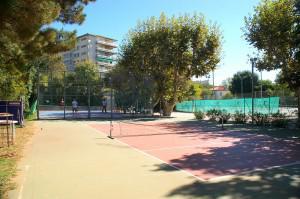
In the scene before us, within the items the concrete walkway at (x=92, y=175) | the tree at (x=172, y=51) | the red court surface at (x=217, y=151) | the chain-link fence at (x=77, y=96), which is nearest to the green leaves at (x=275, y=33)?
the tree at (x=172, y=51)

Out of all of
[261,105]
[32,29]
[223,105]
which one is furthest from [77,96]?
[32,29]

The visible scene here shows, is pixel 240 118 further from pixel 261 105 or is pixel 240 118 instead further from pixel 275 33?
pixel 261 105

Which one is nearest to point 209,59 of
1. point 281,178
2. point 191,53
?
point 191,53

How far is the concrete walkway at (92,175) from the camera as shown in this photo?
311 inches

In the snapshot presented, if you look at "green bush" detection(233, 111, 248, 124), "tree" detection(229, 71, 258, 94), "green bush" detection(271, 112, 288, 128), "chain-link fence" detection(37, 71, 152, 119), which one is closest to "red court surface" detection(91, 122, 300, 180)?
"green bush" detection(271, 112, 288, 128)

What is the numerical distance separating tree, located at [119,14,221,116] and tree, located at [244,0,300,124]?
6693mm

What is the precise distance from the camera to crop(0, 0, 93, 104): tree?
9.28 meters

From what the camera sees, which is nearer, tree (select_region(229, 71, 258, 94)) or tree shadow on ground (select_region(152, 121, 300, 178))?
tree shadow on ground (select_region(152, 121, 300, 178))

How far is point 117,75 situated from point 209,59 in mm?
8264

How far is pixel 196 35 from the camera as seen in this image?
1331 inches

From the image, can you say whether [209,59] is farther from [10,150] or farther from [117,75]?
[10,150]

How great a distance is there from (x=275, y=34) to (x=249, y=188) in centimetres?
1921

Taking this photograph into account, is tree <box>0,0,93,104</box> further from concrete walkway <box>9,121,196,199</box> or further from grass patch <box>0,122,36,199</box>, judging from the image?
concrete walkway <box>9,121,196,199</box>

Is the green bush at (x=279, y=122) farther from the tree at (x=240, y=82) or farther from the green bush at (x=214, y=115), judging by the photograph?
the tree at (x=240, y=82)
